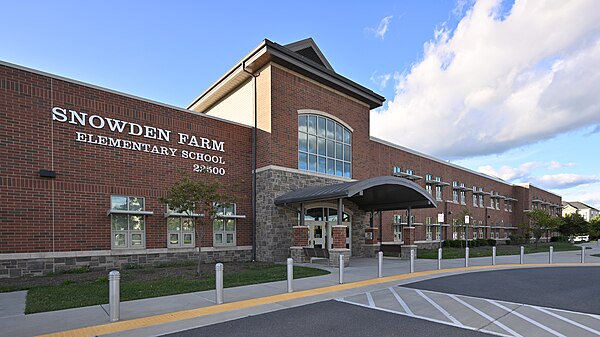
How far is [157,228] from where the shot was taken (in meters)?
15.4

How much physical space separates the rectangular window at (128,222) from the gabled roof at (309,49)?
1194cm

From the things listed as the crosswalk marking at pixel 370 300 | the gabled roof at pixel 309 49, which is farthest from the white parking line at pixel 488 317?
the gabled roof at pixel 309 49

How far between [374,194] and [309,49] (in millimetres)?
9557

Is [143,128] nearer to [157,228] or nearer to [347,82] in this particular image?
[157,228]

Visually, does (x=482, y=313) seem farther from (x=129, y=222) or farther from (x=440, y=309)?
(x=129, y=222)

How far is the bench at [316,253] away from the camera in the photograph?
1666 centimetres

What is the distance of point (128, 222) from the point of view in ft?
48.1

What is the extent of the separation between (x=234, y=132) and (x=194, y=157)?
2668mm

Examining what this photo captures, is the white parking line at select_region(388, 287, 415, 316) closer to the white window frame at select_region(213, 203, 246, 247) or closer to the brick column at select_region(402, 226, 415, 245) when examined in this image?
the white window frame at select_region(213, 203, 246, 247)

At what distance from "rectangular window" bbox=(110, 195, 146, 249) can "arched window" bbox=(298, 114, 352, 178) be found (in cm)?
832

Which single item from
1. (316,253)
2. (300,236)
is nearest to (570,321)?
(316,253)

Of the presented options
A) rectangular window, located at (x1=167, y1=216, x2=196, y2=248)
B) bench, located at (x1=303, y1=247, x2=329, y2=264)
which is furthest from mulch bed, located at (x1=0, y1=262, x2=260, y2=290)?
bench, located at (x1=303, y1=247, x2=329, y2=264)

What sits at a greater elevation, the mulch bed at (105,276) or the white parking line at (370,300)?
the white parking line at (370,300)

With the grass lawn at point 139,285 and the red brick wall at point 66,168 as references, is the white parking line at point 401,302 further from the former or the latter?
the red brick wall at point 66,168
